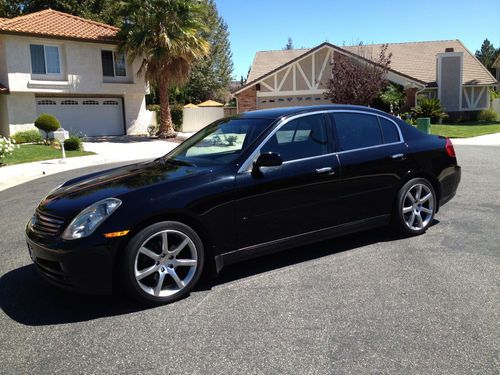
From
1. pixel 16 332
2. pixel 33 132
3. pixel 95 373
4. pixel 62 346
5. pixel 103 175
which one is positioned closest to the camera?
pixel 95 373

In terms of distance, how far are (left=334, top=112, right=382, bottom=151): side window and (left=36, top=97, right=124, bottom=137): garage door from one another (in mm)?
24238

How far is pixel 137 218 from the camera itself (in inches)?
149

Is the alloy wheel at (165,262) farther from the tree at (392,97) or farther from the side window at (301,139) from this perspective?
the tree at (392,97)

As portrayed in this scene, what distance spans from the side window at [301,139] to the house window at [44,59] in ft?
81.4

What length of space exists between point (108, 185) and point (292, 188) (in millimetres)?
1717

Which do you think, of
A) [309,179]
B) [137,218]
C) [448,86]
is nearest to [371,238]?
[309,179]

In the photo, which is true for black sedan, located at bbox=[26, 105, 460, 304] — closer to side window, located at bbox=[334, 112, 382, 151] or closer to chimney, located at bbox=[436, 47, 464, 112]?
side window, located at bbox=[334, 112, 382, 151]

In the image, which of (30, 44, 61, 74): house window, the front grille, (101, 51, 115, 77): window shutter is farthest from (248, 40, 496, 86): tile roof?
the front grille

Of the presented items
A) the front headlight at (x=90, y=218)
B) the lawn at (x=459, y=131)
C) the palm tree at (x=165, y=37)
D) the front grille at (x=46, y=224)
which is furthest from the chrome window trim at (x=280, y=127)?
the palm tree at (x=165, y=37)

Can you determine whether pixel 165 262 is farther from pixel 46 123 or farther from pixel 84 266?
pixel 46 123

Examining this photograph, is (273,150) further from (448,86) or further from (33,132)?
(448,86)

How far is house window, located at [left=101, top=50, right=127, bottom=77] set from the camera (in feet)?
93.8

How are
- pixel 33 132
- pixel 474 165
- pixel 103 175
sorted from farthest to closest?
pixel 33 132
pixel 474 165
pixel 103 175

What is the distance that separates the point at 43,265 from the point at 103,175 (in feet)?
4.47
